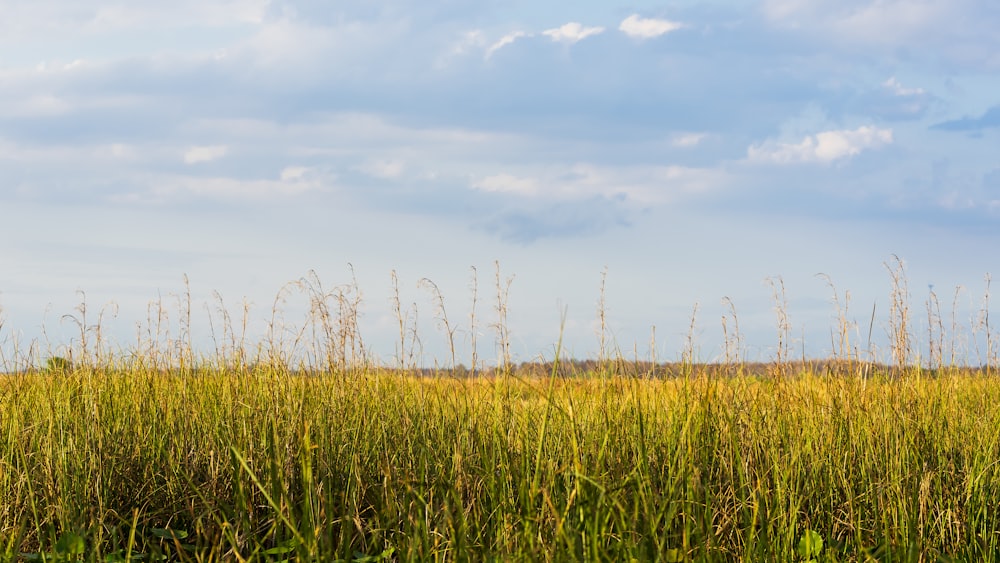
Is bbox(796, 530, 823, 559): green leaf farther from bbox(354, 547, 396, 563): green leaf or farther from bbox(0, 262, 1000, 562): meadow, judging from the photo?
bbox(354, 547, 396, 563): green leaf

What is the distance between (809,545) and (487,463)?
4.26 ft

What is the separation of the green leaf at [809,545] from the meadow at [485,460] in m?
0.02

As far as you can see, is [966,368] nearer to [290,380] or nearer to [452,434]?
[452,434]

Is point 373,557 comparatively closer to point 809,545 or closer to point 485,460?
point 485,460

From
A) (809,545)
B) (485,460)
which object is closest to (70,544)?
(485,460)

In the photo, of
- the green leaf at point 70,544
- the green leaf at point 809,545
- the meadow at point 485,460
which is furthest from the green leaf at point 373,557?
the green leaf at point 809,545

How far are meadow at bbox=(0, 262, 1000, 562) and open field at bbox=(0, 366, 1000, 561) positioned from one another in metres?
0.02

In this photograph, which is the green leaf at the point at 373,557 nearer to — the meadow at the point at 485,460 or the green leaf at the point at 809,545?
the meadow at the point at 485,460

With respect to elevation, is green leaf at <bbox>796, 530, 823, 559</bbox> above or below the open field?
below

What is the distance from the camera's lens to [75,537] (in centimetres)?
291

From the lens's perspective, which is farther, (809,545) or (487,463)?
(487,463)

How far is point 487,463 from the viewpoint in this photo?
3.55m

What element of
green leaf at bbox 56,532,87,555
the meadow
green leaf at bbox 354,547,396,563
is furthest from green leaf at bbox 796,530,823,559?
green leaf at bbox 56,532,87,555

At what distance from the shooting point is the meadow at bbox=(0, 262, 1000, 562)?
3412mm
